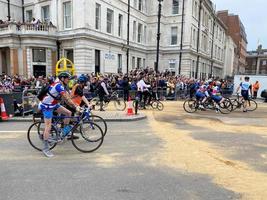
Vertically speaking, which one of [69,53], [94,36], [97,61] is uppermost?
[94,36]

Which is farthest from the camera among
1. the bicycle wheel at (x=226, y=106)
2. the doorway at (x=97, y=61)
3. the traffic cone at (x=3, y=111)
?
the doorway at (x=97, y=61)

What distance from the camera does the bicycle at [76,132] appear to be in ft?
21.8

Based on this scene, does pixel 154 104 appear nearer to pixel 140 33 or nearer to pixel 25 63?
pixel 25 63

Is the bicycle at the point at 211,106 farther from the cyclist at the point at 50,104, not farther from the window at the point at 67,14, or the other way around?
the window at the point at 67,14

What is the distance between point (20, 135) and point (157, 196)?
5.62 meters

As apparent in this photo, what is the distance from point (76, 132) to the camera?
682 cm

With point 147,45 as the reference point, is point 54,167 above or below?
below

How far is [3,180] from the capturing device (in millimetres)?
4863

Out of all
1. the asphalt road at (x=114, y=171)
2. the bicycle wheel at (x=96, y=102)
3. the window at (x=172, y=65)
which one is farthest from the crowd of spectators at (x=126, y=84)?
the window at (x=172, y=65)

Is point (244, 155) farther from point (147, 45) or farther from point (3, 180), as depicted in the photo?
point (147, 45)

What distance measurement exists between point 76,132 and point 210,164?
3.36 metres

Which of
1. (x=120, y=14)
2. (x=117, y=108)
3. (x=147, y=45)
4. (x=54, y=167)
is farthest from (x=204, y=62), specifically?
(x=54, y=167)

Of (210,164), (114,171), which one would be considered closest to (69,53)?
(114,171)

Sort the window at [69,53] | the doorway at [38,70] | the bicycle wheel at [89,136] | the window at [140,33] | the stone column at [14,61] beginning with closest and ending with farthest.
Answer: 1. the bicycle wheel at [89,136]
2. the stone column at [14,61]
3. the doorway at [38,70]
4. the window at [69,53]
5. the window at [140,33]
